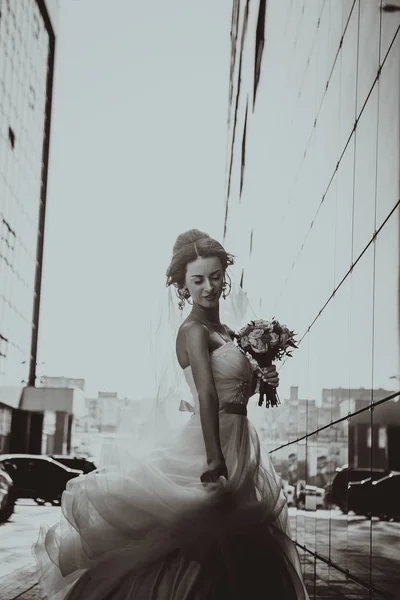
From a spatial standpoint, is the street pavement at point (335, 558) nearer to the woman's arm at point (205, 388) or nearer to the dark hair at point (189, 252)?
the woman's arm at point (205, 388)

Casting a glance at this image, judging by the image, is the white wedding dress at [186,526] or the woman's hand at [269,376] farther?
the woman's hand at [269,376]

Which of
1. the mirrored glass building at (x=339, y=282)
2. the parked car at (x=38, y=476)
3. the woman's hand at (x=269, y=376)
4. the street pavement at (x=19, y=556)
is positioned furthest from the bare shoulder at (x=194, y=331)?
the parked car at (x=38, y=476)

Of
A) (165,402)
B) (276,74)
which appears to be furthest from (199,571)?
(276,74)

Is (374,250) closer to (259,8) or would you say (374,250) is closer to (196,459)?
(196,459)

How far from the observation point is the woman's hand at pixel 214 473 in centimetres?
487

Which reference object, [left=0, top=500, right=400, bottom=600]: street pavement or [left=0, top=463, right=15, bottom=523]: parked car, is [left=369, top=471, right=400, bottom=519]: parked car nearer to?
[left=0, top=500, right=400, bottom=600]: street pavement

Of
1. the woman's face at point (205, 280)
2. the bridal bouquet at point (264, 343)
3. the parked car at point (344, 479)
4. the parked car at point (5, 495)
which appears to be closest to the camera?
the woman's face at point (205, 280)

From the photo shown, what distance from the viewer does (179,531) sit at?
15.8 ft

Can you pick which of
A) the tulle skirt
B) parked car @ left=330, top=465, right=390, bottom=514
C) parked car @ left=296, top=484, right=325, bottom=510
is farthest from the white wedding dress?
parked car @ left=296, top=484, right=325, bottom=510

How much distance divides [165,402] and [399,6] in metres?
2.79

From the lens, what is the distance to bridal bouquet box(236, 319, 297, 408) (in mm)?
5352

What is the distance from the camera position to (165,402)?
18.9 feet

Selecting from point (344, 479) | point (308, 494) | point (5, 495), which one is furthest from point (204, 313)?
point (5, 495)

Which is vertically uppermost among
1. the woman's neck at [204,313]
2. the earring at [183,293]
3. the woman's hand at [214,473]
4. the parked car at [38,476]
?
the earring at [183,293]
